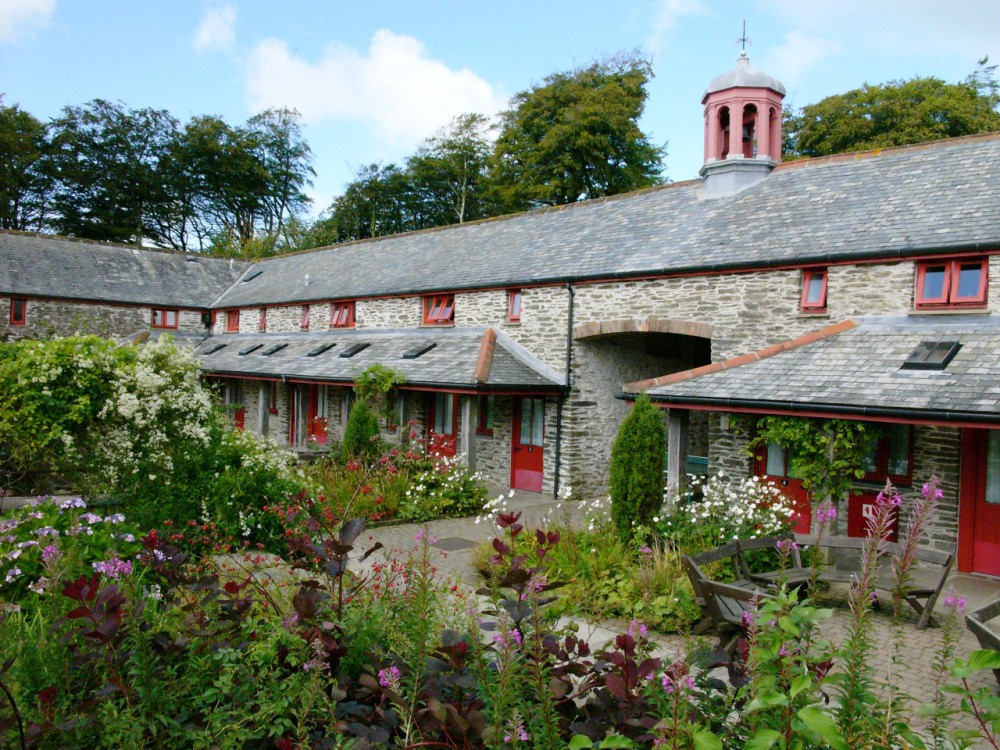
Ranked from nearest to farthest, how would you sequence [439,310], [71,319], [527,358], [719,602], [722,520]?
[719,602]
[722,520]
[527,358]
[439,310]
[71,319]

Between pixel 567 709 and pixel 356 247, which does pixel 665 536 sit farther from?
pixel 356 247

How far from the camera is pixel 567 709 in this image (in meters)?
3.34

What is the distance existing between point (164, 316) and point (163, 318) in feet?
0.29

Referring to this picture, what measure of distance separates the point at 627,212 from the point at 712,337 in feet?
17.2

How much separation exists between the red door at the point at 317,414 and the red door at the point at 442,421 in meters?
4.32

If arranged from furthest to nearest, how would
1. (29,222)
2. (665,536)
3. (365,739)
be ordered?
1. (29,222)
2. (665,536)
3. (365,739)

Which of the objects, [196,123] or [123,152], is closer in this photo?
[123,152]

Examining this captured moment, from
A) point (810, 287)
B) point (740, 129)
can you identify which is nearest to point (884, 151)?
point (740, 129)

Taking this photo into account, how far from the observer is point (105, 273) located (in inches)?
1097

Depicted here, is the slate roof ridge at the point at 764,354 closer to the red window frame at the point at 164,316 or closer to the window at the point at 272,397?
the window at the point at 272,397

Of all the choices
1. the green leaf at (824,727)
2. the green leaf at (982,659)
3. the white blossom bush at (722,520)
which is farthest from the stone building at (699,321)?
the green leaf at (824,727)

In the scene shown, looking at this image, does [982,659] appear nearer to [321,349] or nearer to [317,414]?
[321,349]

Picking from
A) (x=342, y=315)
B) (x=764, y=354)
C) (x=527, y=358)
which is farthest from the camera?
(x=342, y=315)

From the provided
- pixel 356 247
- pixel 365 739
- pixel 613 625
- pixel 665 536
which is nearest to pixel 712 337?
pixel 665 536
